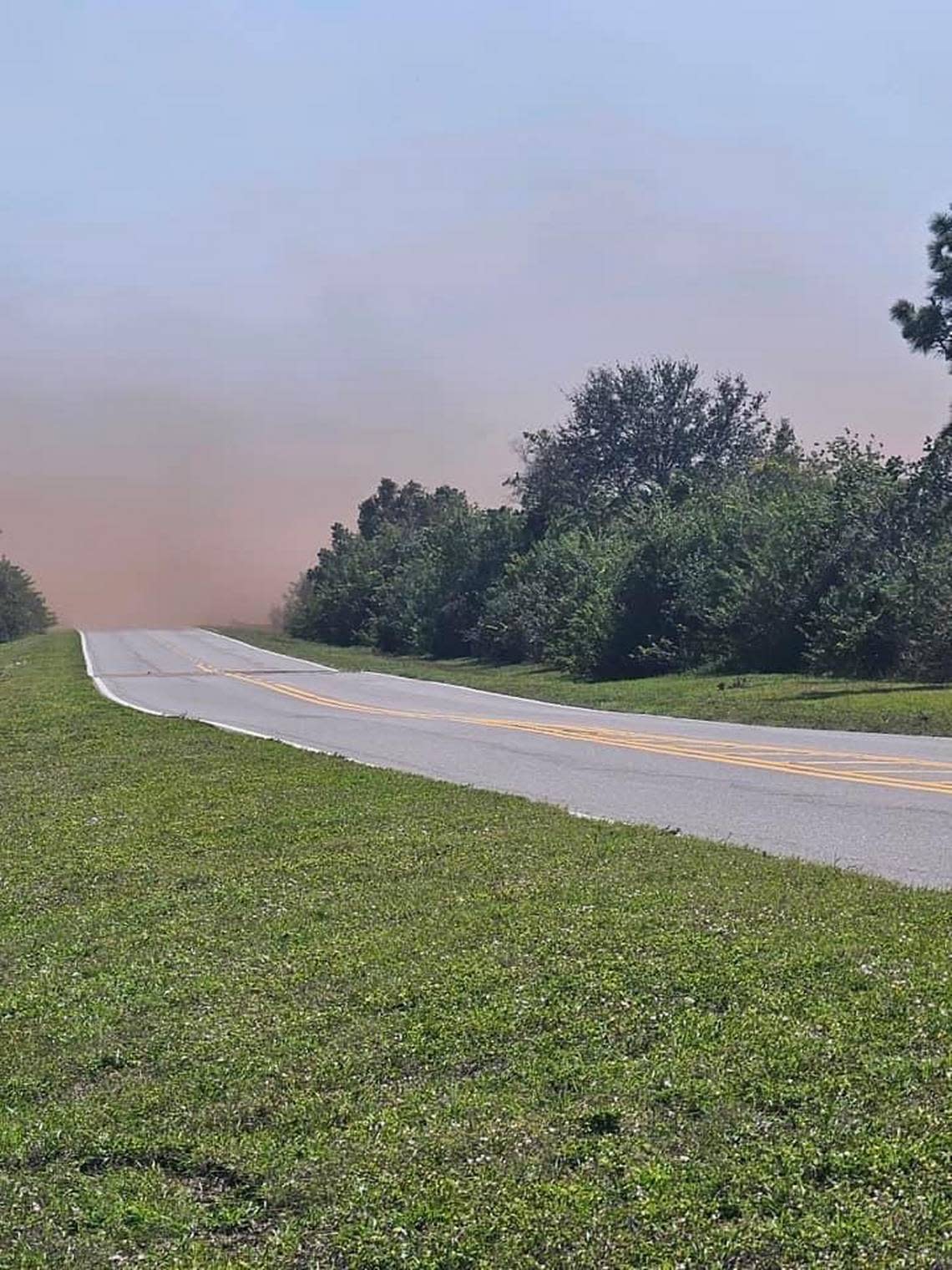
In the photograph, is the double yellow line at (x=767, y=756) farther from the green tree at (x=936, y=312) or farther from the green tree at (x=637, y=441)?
the green tree at (x=637, y=441)

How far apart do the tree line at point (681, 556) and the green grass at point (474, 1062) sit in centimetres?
2210

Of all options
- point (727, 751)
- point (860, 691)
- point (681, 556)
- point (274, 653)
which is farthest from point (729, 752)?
point (274, 653)

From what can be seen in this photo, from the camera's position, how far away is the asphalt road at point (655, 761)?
32.1 ft

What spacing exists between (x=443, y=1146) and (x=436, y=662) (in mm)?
45704

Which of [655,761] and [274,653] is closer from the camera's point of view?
[655,761]

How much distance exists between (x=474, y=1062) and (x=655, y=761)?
10075 millimetres

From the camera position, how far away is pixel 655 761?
48.3ft

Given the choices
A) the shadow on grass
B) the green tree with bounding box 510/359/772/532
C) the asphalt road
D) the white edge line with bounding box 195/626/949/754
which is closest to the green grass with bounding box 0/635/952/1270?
the asphalt road

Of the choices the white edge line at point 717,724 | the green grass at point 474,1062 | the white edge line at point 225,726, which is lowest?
the green grass at point 474,1062

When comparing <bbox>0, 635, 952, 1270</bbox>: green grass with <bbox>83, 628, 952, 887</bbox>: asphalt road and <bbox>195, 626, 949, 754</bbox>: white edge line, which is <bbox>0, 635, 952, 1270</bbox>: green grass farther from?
<bbox>195, 626, 949, 754</bbox>: white edge line

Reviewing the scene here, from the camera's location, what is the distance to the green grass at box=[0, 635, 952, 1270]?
3.66 metres

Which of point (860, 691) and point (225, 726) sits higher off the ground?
point (860, 691)

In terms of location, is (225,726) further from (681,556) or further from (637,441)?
(637,441)

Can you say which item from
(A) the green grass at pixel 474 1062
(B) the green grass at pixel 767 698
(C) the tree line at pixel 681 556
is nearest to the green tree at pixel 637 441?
(C) the tree line at pixel 681 556
